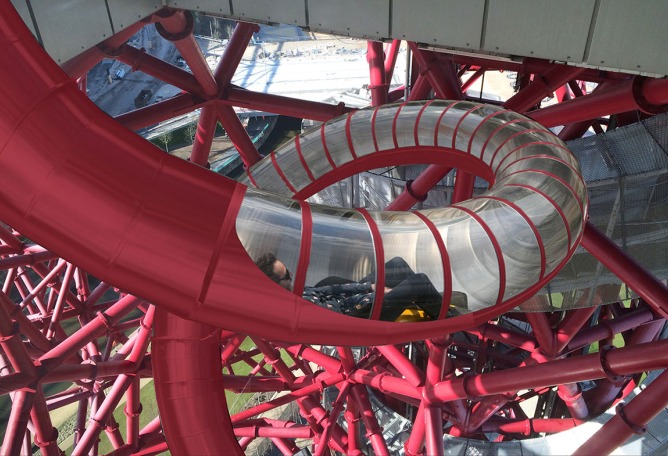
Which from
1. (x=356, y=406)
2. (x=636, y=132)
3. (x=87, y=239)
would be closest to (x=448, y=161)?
(x=636, y=132)

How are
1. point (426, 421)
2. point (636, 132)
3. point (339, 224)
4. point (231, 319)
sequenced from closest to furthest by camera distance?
point (231, 319)
point (339, 224)
point (636, 132)
point (426, 421)

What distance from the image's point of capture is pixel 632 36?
5652 millimetres

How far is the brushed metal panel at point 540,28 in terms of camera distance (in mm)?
5824

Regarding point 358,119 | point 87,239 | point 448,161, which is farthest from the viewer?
point 358,119

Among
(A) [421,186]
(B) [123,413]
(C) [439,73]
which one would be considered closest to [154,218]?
(A) [421,186]

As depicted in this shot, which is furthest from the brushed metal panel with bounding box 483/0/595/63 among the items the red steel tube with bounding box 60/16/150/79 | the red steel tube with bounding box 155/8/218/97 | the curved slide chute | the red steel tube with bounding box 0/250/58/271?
the red steel tube with bounding box 0/250/58/271

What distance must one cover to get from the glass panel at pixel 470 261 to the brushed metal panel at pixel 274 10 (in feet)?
11.4

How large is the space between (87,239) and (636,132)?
7899 millimetres

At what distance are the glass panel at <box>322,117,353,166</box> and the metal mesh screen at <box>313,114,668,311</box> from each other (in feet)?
11.9

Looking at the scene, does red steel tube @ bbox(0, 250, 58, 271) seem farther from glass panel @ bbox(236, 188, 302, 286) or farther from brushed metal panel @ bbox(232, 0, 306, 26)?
glass panel @ bbox(236, 188, 302, 286)

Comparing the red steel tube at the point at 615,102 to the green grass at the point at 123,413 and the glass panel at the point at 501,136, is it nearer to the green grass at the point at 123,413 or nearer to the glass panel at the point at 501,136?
the glass panel at the point at 501,136

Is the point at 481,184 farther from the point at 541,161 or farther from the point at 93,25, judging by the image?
the point at 93,25

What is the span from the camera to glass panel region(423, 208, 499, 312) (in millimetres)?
4609

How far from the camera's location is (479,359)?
16.0 metres
